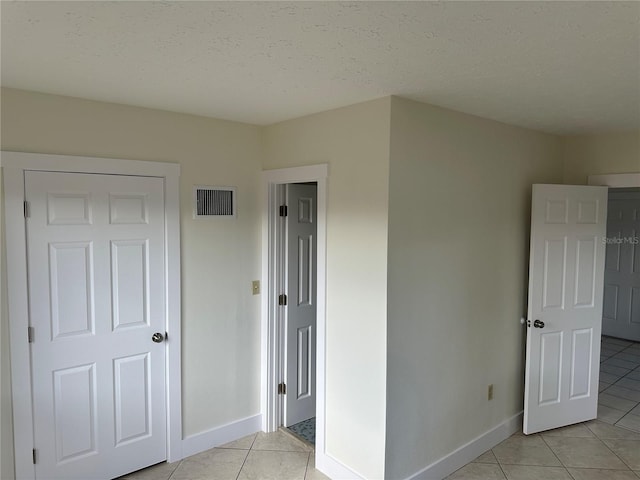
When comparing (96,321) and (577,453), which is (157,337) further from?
(577,453)

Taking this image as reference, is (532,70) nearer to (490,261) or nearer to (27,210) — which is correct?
(490,261)

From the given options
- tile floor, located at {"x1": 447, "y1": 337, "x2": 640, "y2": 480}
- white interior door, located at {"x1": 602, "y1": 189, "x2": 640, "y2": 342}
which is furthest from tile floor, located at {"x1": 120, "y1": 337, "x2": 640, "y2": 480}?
white interior door, located at {"x1": 602, "y1": 189, "x2": 640, "y2": 342}

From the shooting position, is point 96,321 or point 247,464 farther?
point 247,464

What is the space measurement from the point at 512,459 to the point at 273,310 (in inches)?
79.0

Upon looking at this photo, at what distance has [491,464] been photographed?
3100 mm

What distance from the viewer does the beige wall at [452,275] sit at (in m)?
2.61

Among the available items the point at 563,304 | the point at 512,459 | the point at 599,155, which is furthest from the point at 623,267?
the point at 512,459

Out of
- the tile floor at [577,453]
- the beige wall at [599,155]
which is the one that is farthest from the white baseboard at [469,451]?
the beige wall at [599,155]

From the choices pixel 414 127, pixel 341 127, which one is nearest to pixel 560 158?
pixel 414 127

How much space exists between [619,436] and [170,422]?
3390 millimetres

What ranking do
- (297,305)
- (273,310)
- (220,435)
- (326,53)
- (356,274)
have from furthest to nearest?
(297,305), (273,310), (220,435), (356,274), (326,53)

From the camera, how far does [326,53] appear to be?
1800 millimetres

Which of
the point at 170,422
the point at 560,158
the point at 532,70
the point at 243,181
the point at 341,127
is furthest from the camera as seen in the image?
the point at 560,158

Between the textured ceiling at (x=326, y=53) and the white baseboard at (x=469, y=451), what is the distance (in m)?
2.26
